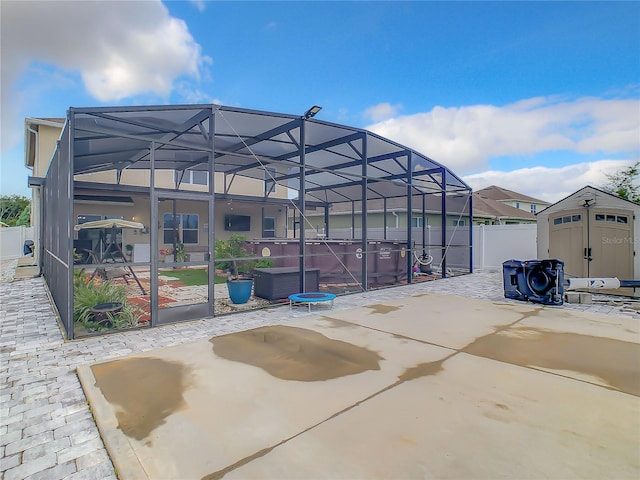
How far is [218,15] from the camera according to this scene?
934cm

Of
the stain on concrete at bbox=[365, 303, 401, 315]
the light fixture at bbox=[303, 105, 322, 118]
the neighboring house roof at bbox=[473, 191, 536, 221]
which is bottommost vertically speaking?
the stain on concrete at bbox=[365, 303, 401, 315]

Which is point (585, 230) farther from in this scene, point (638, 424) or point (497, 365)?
point (638, 424)

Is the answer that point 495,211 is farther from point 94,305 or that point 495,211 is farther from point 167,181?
point 94,305

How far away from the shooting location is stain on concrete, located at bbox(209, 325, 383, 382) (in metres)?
3.52

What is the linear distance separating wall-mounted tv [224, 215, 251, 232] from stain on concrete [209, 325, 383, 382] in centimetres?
1064

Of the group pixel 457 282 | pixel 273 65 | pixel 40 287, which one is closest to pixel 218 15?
pixel 273 65

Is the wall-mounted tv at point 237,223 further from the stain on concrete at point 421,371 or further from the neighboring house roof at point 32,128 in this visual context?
the stain on concrete at point 421,371

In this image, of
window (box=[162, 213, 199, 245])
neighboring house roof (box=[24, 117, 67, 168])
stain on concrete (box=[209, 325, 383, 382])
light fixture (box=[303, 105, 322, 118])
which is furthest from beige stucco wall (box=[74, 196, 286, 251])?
stain on concrete (box=[209, 325, 383, 382])

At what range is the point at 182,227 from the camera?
13.9m

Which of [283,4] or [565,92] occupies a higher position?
[283,4]

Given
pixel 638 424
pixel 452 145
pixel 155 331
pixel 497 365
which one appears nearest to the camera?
pixel 638 424

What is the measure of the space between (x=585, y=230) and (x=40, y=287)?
45.8 feet

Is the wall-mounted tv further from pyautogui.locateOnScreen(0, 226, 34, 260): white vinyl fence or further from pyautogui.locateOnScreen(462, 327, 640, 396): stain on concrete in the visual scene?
pyautogui.locateOnScreen(462, 327, 640, 396): stain on concrete

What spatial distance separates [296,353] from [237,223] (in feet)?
39.3
